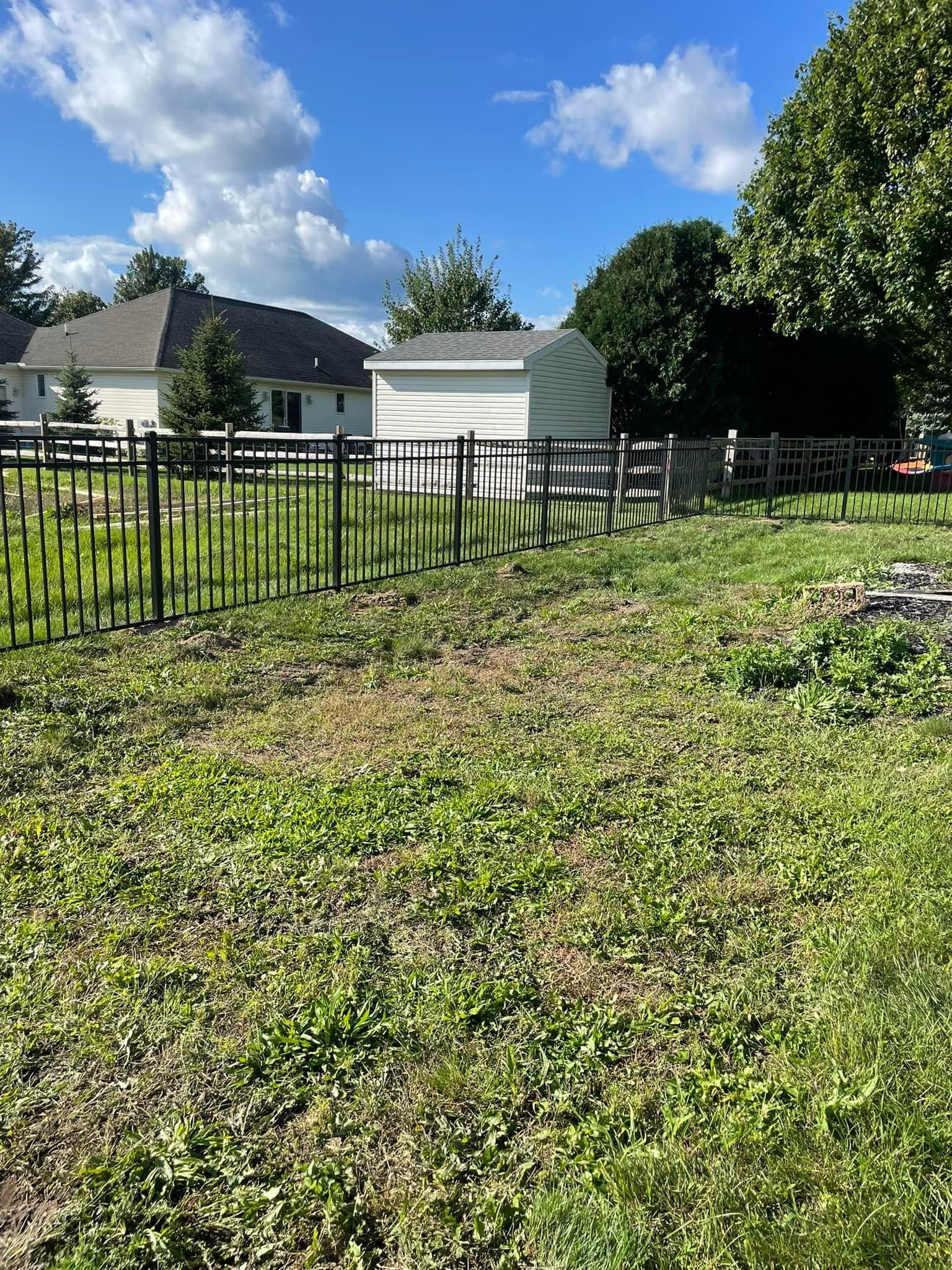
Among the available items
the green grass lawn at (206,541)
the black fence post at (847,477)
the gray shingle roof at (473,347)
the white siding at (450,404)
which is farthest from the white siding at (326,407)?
the black fence post at (847,477)

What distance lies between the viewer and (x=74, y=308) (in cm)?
5738

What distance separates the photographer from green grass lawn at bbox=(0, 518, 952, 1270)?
1.90m

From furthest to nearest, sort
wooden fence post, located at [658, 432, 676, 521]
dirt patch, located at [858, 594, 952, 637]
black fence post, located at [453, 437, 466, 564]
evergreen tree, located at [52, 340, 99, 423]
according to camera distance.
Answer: evergreen tree, located at [52, 340, 99, 423], wooden fence post, located at [658, 432, 676, 521], black fence post, located at [453, 437, 466, 564], dirt patch, located at [858, 594, 952, 637]

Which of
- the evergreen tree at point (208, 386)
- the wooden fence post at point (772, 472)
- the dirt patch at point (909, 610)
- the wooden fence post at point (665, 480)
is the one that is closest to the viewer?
the dirt patch at point (909, 610)

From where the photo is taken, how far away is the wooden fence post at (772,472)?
16516mm

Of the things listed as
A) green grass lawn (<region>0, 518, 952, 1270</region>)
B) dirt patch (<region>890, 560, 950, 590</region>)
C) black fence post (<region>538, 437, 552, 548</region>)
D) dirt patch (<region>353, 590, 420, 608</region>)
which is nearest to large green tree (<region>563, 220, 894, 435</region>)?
black fence post (<region>538, 437, 552, 548</region>)

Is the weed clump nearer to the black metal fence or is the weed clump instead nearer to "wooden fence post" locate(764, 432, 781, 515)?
the black metal fence

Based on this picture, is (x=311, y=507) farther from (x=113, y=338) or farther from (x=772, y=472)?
(x=113, y=338)

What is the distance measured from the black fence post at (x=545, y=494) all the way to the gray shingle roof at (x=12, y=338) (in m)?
33.4

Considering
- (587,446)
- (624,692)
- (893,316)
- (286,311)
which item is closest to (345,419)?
(286,311)

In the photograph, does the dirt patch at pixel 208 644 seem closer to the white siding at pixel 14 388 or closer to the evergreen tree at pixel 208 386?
the evergreen tree at pixel 208 386

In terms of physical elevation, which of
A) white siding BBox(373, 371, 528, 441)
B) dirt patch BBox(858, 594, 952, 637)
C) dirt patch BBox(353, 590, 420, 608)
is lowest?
dirt patch BBox(353, 590, 420, 608)

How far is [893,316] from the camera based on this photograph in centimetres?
1750

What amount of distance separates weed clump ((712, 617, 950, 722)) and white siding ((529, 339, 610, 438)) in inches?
542
